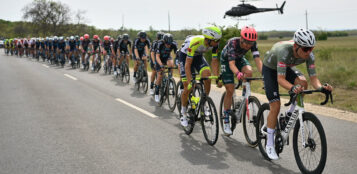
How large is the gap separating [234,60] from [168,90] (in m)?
3.71

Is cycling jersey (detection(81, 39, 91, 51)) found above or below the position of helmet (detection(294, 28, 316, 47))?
above

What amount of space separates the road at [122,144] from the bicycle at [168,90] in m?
0.27

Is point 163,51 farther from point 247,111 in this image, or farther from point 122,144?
point 247,111

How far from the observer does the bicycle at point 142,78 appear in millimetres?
11961

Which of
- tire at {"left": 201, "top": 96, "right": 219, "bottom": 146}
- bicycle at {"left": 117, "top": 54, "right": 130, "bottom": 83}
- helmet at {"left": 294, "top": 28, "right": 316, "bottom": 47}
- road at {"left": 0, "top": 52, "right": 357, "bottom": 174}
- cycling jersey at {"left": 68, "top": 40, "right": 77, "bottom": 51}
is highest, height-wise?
cycling jersey at {"left": 68, "top": 40, "right": 77, "bottom": 51}

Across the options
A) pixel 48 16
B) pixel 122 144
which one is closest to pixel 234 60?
pixel 122 144

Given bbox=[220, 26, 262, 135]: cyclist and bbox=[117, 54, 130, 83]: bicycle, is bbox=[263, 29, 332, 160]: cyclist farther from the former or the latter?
bbox=[117, 54, 130, 83]: bicycle

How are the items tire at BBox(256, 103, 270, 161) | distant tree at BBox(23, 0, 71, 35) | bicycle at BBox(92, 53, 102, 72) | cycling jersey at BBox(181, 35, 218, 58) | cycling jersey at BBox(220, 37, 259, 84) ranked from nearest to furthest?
tire at BBox(256, 103, 270, 161) → cycling jersey at BBox(220, 37, 259, 84) → cycling jersey at BBox(181, 35, 218, 58) → bicycle at BBox(92, 53, 102, 72) → distant tree at BBox(23, 0, 71, 35)

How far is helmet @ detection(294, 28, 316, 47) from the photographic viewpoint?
4.14 metres

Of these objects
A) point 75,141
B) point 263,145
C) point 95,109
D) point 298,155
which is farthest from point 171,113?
point 298,155

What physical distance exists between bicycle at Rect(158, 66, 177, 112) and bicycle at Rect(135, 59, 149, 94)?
2.19m

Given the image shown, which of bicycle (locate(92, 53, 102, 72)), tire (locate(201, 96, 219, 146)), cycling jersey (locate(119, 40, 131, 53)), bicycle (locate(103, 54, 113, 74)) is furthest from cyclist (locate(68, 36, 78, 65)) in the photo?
tire (locate(201, 96, 219, 146))

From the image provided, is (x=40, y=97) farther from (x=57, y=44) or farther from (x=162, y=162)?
(x=57, y=44)

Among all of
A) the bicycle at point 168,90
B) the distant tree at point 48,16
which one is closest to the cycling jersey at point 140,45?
the bicycle at point 168,90
